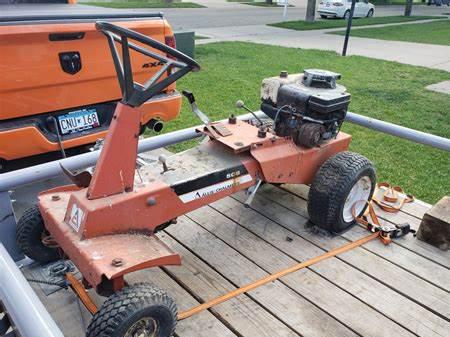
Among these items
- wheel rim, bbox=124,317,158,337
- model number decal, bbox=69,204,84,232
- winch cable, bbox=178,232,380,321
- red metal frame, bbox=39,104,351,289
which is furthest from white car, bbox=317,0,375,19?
wheel rim, bbox=124,317,158,337

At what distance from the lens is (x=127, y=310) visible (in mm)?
1969

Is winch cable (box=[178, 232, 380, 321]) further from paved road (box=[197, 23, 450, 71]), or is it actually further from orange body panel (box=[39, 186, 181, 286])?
paved road (box=[197, 23, 450, 71])

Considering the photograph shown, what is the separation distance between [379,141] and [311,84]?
279 centimetres

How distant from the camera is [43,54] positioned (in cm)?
321

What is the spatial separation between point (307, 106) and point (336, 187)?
23.2 inches

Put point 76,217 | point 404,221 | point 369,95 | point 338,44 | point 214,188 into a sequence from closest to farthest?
1. point 76,217
2. point 214,188
3. point 404,221
4. point 369,95
5. point 338,44

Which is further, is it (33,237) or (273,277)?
(273,277)

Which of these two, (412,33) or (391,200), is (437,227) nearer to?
(391,200)

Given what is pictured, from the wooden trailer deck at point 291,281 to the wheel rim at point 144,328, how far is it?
275mm

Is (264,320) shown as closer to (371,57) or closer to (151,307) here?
(151,307)

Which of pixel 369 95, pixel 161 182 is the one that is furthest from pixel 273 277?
pixel 369 95

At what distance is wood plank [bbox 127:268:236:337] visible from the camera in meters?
2.42

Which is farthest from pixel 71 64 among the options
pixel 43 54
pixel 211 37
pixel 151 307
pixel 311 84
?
pixel 211 37

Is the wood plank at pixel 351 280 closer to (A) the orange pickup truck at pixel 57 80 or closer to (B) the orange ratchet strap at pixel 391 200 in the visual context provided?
(B) the orange ratchet strap at pixel 391 200
